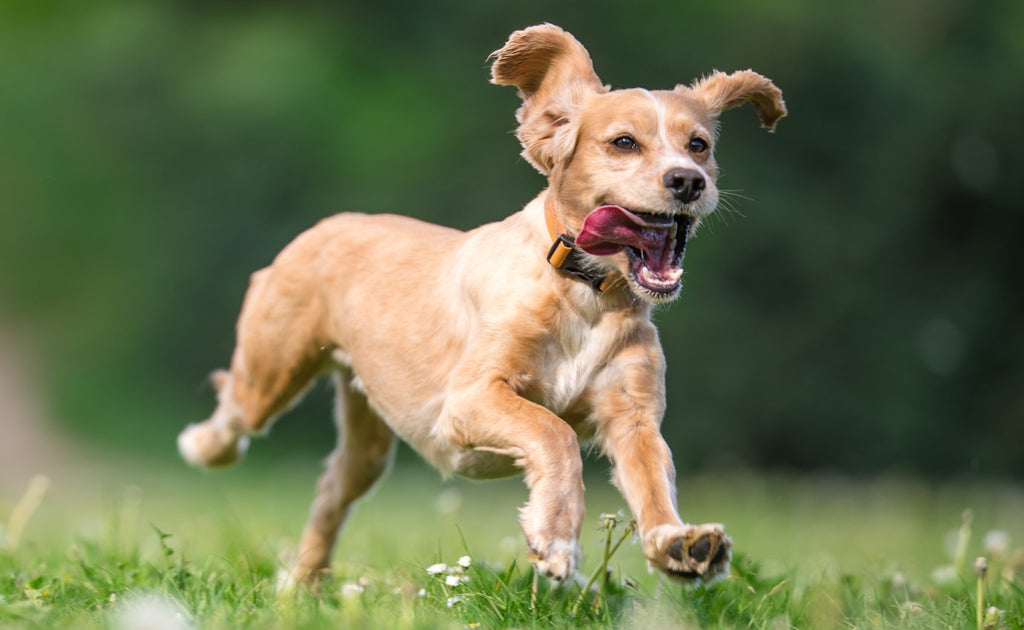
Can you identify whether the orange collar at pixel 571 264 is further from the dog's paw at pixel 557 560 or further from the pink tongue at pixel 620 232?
the dog's paw at pixel 557 560

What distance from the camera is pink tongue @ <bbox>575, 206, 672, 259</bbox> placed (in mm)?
4238

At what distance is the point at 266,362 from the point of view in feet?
18.9

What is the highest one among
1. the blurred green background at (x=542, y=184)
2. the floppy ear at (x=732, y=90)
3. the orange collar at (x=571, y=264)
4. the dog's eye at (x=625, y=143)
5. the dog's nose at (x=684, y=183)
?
the floppy ear at (x=732, y=90)

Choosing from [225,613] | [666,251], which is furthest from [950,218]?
[225,613]

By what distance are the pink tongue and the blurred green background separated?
1033 centimetres

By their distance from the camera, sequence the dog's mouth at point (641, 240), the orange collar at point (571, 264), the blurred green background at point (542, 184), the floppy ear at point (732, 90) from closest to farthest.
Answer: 1. the dog's mouth at point (641, 240)
2. the orange collar at point (571, 264)
3. the floppy ear at point (732, 90)
4. the blurred green background at point (542, 184)

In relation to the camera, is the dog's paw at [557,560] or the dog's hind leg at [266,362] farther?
the dog's hind leg at [266,362]

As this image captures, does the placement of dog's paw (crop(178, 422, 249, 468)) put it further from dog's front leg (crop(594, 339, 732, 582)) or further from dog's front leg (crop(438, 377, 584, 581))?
dog's front leg (crop(594, 339, 732, 582))

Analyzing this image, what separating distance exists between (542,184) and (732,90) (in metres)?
11.1

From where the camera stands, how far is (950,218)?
16938mm

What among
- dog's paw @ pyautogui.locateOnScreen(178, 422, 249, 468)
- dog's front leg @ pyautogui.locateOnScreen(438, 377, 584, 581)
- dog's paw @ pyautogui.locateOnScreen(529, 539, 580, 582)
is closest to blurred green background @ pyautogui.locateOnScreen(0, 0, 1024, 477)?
dog's paw @ pyautogui.locateOnScreen(178, 422, 249, 468)

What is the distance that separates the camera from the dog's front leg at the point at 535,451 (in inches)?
146

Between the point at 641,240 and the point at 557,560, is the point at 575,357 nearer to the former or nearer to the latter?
the point at 641,240

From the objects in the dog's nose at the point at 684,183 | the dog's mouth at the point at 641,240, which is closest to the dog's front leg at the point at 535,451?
the dog's mouth at the point at 641,240
